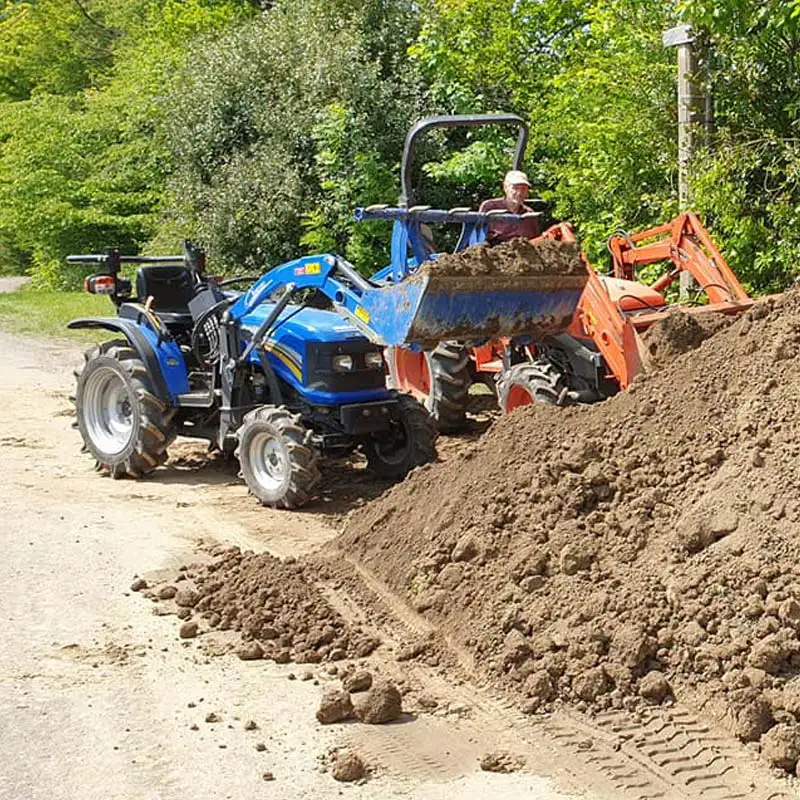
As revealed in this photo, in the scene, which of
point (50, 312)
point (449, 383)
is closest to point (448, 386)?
point (449, 383)

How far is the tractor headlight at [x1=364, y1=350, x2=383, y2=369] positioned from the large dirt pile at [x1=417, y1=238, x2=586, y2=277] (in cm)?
133

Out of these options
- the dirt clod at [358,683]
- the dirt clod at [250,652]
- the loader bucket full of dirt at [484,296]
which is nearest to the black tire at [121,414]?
the loader bucket full of dirt at [484,296]

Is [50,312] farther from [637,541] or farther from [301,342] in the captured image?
[637,541]

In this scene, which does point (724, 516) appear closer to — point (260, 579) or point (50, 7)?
point (260, 579)

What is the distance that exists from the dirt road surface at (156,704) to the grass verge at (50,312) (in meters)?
12.0

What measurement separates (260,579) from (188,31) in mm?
24420

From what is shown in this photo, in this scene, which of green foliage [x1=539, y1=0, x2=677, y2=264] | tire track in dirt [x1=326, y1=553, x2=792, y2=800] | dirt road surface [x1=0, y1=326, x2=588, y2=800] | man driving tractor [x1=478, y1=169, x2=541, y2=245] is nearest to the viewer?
tire track in dirt [x1=326, y1=553, x2=792, y2=800]

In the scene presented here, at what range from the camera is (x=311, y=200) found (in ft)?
61.9

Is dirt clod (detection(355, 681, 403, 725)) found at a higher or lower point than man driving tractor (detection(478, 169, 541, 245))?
lower

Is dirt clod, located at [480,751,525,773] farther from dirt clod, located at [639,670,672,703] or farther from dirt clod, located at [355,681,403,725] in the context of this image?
dirt clod, located at [639,670,672,703]

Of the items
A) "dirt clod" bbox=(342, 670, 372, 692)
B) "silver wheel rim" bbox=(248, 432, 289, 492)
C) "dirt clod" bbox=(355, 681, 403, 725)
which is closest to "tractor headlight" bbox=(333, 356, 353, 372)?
"silver wheel rim" bbox=(248, 432, 289, 492)

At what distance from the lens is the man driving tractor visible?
956 cm

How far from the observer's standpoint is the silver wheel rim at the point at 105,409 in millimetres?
10391

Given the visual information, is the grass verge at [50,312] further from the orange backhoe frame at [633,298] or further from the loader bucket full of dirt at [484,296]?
the loader bucket full of dirt at [484,296]
